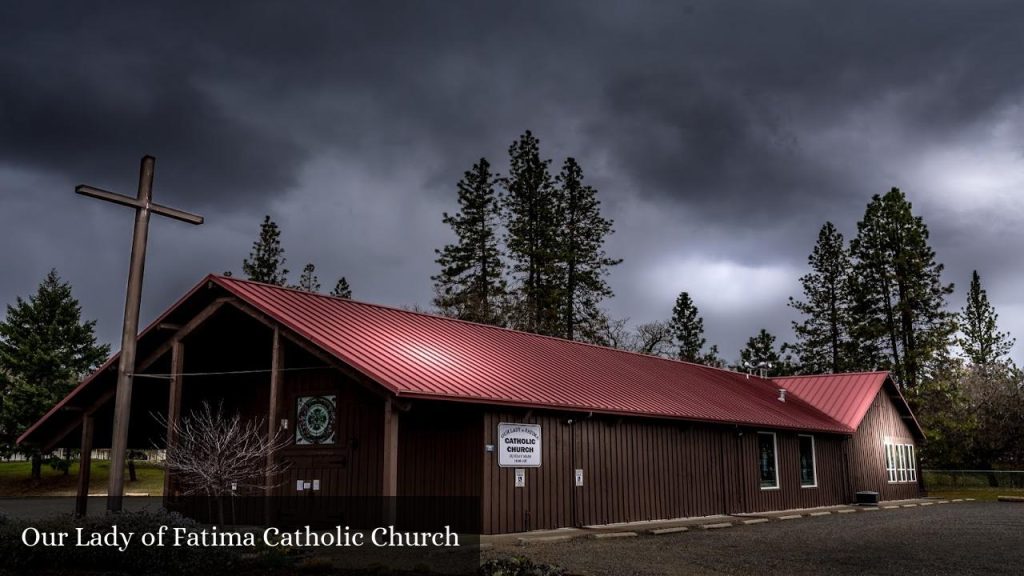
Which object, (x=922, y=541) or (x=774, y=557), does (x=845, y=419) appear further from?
(x=774, y=557)

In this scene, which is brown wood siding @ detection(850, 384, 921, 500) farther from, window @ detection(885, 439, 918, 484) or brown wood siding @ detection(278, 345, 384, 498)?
brown wood siding @ detection(278, 345, 384, 498)

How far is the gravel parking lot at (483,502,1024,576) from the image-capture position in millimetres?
11297

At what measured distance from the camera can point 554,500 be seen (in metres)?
16.0

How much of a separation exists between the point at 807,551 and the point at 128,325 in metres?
11.0

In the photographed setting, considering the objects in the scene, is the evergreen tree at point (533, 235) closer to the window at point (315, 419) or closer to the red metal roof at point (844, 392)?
the red metal roof at point (844, 392)

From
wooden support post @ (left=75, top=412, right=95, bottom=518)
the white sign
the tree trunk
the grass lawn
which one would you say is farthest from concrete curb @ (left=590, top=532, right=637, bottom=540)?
the tree trunk

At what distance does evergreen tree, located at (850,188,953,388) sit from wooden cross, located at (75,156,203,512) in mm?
36100

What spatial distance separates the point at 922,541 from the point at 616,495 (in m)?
5.73

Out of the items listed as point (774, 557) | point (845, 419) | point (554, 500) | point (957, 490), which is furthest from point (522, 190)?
point (774, 557)

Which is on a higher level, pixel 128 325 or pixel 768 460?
pixel 128 325

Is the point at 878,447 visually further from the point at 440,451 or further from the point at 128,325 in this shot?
the point at 128,325

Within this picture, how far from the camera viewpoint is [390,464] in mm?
12797

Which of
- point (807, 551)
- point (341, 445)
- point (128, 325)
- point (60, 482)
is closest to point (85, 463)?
point (341, 445)

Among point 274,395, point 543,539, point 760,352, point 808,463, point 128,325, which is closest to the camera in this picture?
point 128,325
